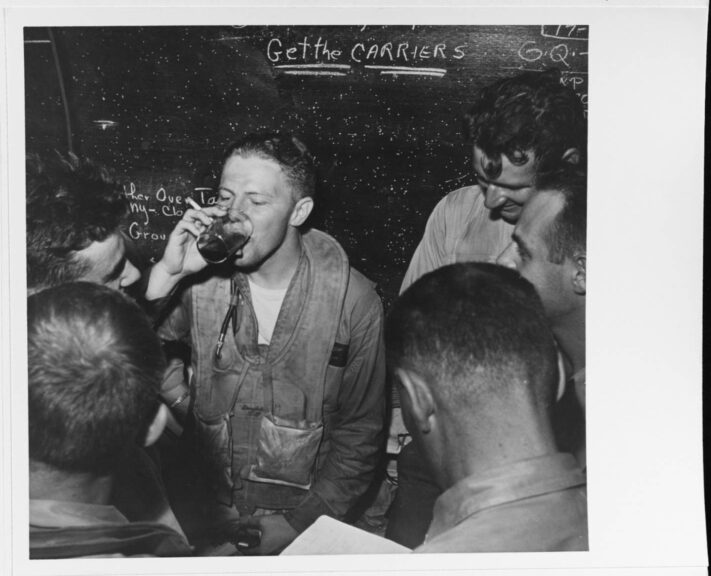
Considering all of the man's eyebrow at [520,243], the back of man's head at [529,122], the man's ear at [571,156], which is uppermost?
the back of man's head at [529,122]

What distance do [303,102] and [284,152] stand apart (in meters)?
0.09

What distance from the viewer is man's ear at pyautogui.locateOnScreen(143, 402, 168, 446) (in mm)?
1323

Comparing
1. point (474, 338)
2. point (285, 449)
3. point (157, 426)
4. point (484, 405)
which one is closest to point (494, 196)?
point (474, 338)

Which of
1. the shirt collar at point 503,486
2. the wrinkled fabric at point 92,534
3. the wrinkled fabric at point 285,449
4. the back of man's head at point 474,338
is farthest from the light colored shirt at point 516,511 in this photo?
the wrinkled fabric at point 92,534

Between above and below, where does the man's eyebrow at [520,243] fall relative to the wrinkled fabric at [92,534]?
above

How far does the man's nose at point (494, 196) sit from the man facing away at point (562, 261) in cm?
4

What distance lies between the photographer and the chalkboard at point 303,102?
1312 millimetres

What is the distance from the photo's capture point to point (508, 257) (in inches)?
52.0

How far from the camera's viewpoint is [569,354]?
1334 mm

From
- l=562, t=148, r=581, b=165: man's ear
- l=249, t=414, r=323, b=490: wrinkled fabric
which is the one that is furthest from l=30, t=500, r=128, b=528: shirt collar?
l=562, t=148, r=581, b=165: man's ear

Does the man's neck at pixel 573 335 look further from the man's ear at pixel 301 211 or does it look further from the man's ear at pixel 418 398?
the man's ear at pixel 301 211

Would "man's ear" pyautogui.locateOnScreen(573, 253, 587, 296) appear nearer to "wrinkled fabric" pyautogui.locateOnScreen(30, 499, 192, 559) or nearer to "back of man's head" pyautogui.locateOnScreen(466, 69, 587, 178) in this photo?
"back of man's head" pyautogui.locateOnScreen(466, 69, 587, 178)

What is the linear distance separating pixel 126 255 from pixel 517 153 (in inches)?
26.8

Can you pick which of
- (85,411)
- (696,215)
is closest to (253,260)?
(85,411)
